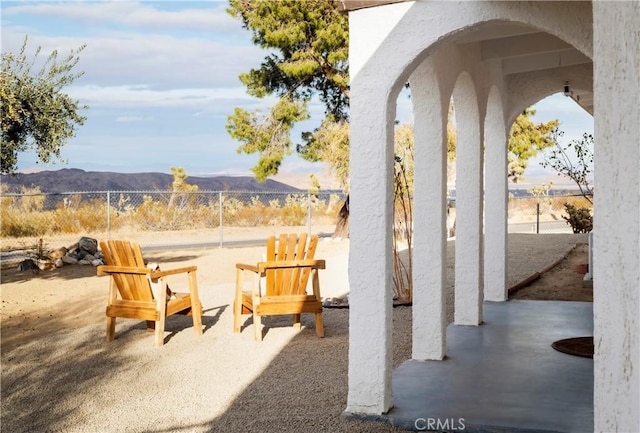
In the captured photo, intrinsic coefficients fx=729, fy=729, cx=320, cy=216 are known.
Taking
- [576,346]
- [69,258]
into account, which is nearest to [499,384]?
[576,346]

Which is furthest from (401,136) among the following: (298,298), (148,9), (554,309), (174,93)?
(174,93)

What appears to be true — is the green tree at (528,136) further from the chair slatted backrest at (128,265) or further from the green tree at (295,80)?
the chair slatted backrest at (128,265)

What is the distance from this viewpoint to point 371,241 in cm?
454

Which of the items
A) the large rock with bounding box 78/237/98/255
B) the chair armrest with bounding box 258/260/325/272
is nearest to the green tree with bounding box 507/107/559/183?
the large rock with bounding box 78/237/98/255

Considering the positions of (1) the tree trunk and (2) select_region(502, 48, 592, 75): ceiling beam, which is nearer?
(2) select_region(502, 48, 592, 75): ceiling beam

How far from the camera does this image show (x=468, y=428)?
168 inches

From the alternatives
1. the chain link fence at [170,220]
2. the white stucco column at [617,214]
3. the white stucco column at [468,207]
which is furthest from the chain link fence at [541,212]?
the white stucco column at [617,214]

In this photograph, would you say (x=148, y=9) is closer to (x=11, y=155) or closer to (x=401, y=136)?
(x=401, y=136)

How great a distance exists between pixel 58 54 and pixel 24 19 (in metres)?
20.5

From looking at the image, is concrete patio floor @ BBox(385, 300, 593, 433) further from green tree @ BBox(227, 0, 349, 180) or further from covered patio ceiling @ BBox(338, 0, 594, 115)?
green tree @ BBox(227, 0, 349, 180)

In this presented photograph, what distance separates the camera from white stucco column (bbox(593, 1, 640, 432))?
3.15 metres

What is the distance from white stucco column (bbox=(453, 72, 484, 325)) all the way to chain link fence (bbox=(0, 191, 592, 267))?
9.77 meters

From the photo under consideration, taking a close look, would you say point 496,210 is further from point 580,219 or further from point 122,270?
point 580,219

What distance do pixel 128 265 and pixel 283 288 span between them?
60.0 inches
